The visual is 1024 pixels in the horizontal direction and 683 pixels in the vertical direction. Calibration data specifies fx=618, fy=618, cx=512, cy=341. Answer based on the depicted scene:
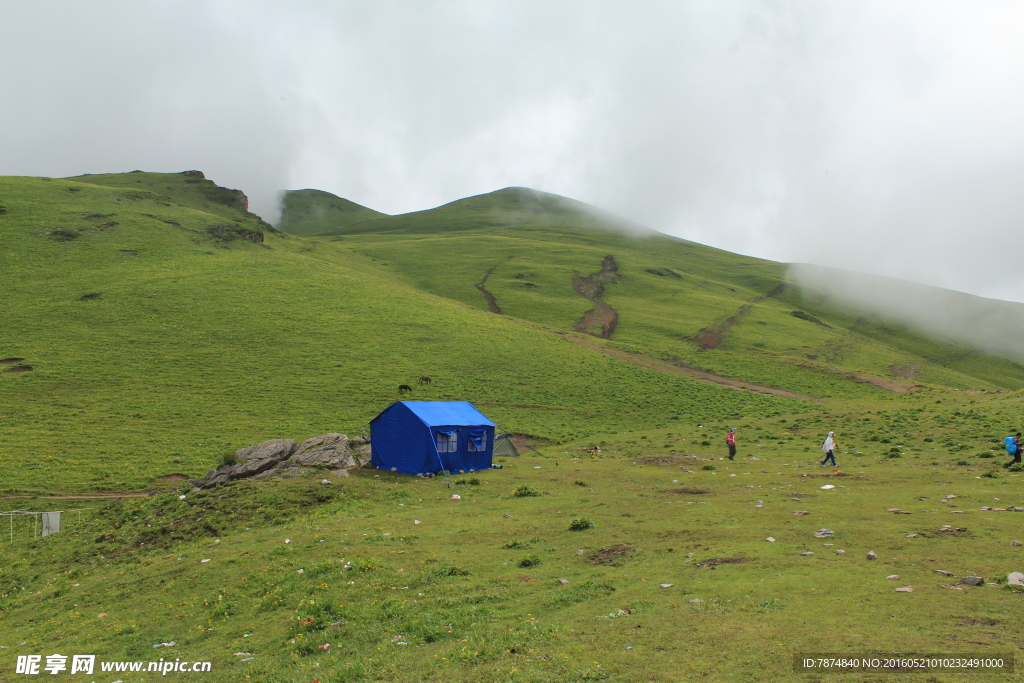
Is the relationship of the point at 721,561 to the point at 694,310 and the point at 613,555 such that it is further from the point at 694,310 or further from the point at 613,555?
the point at 694,310

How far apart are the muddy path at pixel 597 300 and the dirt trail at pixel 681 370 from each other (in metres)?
11.4

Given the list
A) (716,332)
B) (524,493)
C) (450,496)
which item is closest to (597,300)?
(716,332)

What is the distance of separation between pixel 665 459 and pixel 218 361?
44487 millimetres

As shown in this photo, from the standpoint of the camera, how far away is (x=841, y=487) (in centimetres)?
2195

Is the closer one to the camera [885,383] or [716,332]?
[885,383]

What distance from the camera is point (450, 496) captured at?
25.7 meters

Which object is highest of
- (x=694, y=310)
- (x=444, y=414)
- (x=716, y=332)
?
(x=694, y=310)

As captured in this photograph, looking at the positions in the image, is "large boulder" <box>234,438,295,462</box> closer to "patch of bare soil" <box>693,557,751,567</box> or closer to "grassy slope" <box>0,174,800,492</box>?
"grassy slope" <box>0,174,800,492</box>

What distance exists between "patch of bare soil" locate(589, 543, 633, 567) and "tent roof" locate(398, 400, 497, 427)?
16282mm

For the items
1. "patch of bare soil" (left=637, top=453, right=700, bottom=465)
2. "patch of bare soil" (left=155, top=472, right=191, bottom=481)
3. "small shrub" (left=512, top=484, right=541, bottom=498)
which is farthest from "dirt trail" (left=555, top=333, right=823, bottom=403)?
"patch of bare soil" (left=155, top=472, right=191, bottom=481)

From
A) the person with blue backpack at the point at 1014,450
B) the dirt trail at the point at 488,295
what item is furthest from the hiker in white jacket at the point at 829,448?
the dirt trail at the point at 488,295

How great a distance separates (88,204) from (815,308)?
143 metres

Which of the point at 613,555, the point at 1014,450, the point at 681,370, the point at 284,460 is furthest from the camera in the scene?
the point at 681,370

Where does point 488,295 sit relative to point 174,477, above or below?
above
